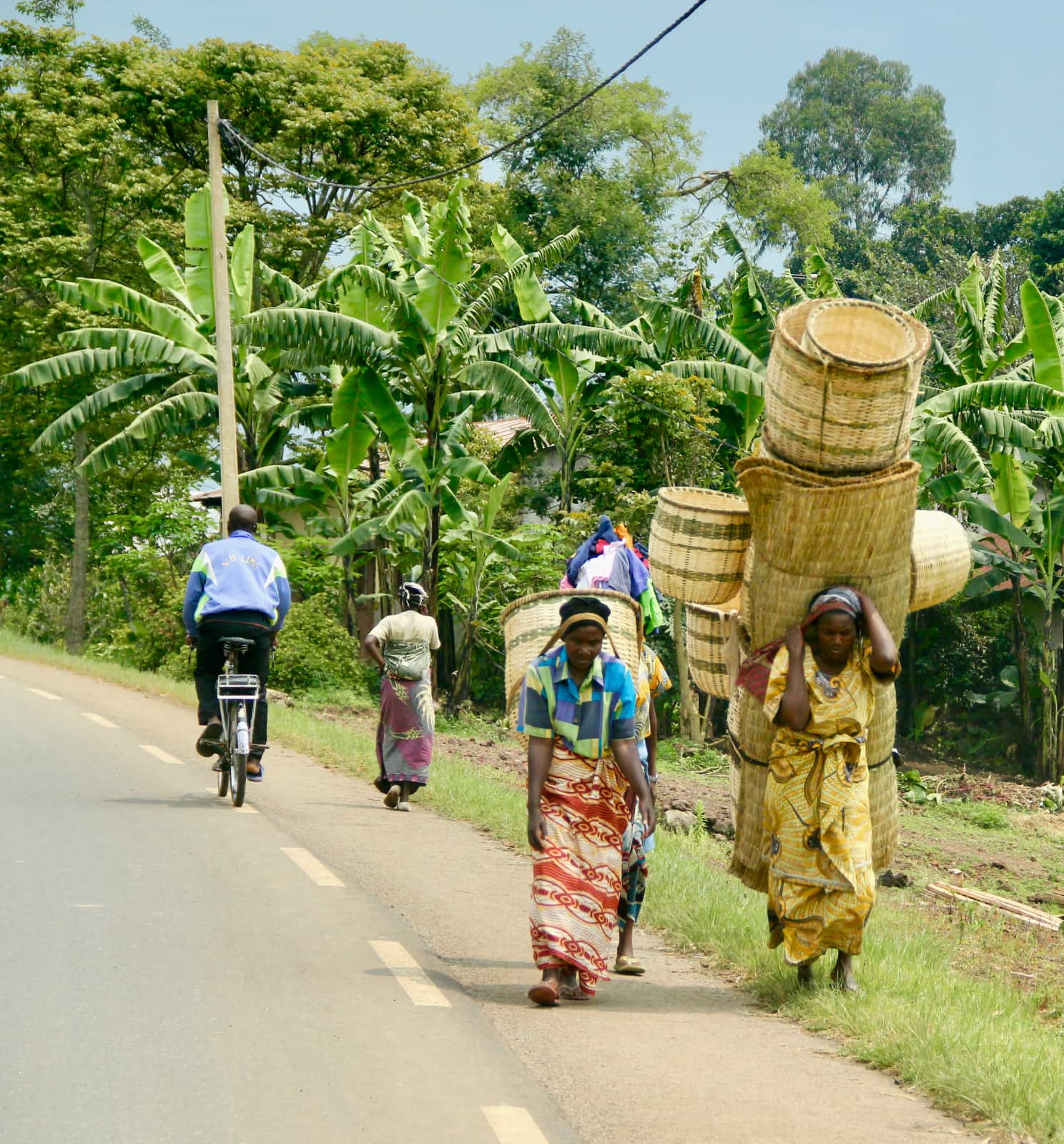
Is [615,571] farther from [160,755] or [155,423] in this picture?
[155,423]

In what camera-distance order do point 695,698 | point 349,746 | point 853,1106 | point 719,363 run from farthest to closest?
point 695,698
point 719,363
point 349,746
point 853,1106

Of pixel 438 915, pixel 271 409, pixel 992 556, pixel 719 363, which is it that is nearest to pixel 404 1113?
pixel 438 915

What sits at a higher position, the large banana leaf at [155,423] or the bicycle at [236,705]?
the large banana leaf at [155,423]

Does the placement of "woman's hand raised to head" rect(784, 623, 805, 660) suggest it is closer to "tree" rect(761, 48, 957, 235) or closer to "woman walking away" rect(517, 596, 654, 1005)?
"woman walking away" rect(517, 596, 654, 1005)

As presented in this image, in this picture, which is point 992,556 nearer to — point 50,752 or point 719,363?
point 719,363

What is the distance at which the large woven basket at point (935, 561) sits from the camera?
675 cm

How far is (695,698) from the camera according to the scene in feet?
74.4

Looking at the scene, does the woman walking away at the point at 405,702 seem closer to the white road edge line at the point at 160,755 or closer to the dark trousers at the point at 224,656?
the dark trousers at the point at 224,656

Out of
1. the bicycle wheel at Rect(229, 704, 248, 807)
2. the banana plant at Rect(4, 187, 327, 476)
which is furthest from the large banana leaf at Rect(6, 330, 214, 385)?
the bicycle wheel at Rect(229, 704, 248, 807)

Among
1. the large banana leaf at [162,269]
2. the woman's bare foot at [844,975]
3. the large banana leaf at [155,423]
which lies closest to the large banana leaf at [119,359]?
the large banana leaf at [155,423]

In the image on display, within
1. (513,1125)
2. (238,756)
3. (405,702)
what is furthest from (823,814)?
(405,702)

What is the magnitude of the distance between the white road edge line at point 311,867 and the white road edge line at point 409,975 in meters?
1.40

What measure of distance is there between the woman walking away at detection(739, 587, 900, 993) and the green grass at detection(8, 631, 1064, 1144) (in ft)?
1.06

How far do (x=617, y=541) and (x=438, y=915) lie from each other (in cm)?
237
